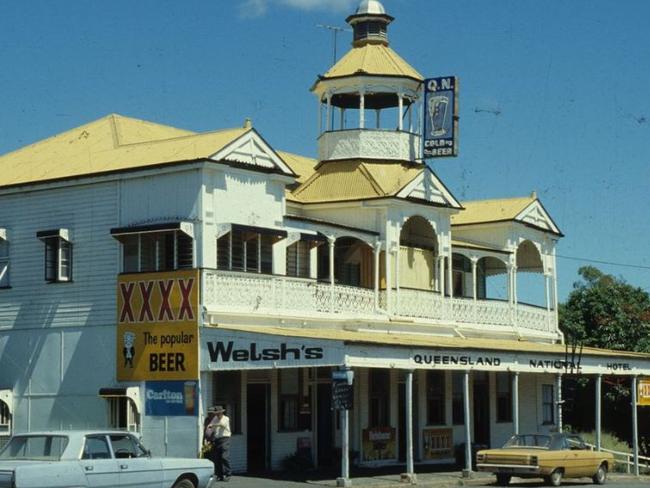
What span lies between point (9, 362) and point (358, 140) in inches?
511

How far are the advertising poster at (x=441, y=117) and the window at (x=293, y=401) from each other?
9.29 meters

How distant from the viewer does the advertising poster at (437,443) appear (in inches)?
1602

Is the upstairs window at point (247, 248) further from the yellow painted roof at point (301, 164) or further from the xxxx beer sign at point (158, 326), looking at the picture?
the yellow painted roof at point (301, 164)

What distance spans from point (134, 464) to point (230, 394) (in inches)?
408

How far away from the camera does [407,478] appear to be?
3219cm

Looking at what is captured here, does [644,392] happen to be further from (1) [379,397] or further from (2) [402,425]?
(1) [379,397]

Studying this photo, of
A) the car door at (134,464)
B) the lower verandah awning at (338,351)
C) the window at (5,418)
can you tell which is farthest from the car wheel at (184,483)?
the window at (5,418)

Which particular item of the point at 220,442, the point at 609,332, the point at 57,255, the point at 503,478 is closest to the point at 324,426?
the point at 503,478

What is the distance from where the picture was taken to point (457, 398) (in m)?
42.8

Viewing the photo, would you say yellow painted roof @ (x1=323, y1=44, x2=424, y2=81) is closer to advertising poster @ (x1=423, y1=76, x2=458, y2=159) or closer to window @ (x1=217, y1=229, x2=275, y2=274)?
advertising poster @ (x1=423, y1=76, x2=458, y2=159)

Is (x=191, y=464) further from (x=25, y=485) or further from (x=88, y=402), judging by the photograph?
(x=88, y=402)

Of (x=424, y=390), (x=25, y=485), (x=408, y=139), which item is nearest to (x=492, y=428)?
(x=424, y=390)

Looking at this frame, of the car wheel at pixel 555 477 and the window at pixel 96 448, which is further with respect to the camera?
the car wheel at pixel 555 477

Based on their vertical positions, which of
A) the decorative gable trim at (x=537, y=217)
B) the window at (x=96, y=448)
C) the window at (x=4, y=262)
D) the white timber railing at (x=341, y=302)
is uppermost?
the decorative gable trim at (x=537, y=217)
